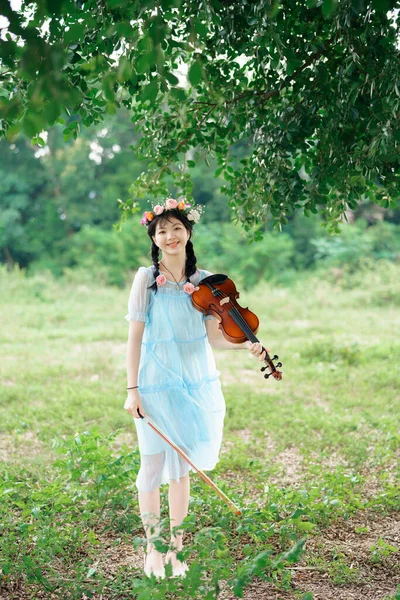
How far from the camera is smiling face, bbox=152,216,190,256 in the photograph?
3238mm

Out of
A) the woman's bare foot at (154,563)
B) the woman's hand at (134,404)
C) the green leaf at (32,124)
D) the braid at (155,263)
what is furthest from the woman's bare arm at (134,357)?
the green leaf at (32,124)

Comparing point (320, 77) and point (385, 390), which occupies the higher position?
point (320, 77)

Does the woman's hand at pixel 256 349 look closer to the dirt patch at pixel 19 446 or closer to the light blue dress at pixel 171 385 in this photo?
the light blue dress at pixel 171 385

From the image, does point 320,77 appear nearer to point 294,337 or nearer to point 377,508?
point 377,508

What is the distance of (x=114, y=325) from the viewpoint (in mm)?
10820

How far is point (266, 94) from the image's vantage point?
347cm

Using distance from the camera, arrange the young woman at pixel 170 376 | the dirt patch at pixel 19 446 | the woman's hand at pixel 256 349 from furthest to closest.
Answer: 1. the dirt patch at pixel 19 446
2. the young woman at pixel 170 376
3. the woman's hand at pixel 256 349

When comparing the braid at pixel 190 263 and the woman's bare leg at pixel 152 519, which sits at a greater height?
the braid at pixel 190 263

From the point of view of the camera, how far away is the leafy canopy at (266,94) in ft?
9.11

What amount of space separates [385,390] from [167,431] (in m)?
4.22

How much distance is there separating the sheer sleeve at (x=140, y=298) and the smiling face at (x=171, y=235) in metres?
0.17

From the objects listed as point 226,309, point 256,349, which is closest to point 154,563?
point 256,349

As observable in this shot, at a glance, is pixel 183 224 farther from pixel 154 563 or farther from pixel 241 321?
pixel 154 563

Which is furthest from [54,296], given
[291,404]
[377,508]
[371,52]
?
[371,52]
